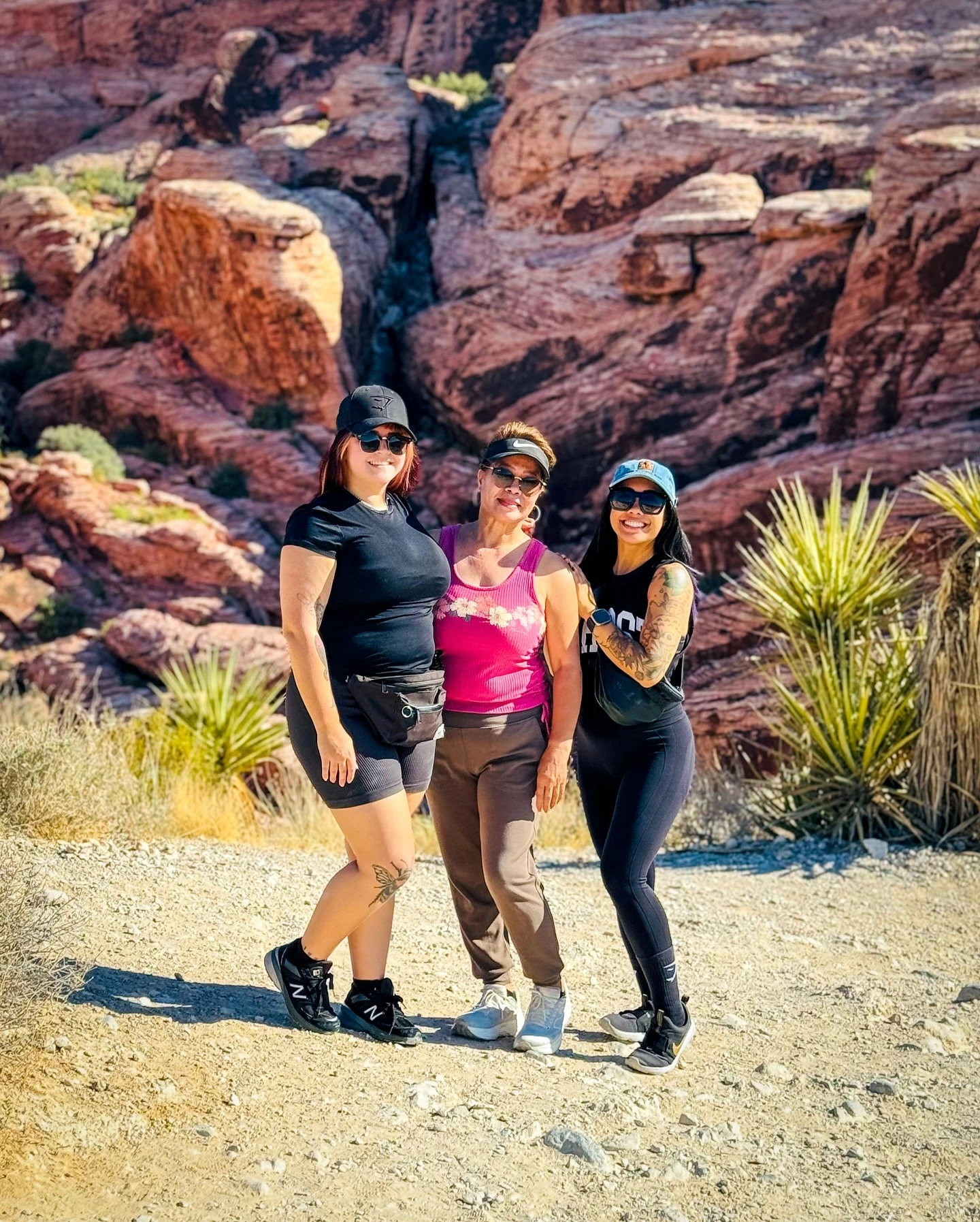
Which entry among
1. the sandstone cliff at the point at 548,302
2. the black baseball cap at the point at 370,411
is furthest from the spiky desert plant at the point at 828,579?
the sandstone cliff at the point at 548,302

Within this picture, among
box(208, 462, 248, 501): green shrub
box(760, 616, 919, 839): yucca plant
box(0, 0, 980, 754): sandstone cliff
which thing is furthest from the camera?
box(208, 462, 248, 501): green shrub

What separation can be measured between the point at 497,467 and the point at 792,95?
71.2 feet

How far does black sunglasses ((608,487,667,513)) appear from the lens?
406 centimetres

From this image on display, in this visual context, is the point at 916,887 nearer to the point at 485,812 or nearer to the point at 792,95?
the point at 485,812

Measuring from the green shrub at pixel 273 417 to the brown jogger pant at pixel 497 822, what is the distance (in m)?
19.8

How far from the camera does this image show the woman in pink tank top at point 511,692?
13.2 feet

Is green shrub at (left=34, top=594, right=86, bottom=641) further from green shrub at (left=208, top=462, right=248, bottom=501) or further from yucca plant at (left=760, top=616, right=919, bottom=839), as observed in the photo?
yucca plant at (left=760, top=616, right=919, bottom=839)

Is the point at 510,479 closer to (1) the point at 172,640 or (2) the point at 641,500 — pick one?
(2) the point at 641,500

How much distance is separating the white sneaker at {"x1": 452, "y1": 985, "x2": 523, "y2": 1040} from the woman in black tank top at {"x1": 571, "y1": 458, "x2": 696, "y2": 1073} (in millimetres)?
447

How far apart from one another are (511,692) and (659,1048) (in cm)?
125

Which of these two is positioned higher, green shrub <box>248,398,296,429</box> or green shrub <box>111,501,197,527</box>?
green shrub <box>248,398,296,429</box>

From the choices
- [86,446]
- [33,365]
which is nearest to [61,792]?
[86,446]

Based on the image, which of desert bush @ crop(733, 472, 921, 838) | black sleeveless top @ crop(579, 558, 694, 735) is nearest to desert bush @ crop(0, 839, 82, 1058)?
black sleeveless top @ crop(579, 558, 694, 735)

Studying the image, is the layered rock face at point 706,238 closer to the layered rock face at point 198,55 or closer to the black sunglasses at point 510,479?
the layered rock face at point 198,55
